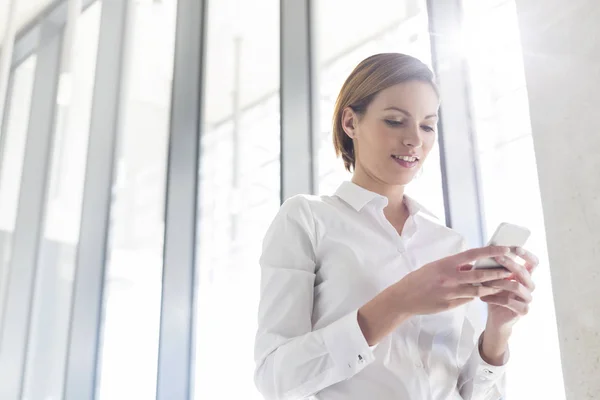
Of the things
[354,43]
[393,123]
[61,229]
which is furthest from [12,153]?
[393,123]

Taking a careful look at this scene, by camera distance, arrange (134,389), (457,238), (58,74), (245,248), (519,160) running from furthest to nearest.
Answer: (58,74) < (134,389) < (245,248) < (519,160) < (457,238)

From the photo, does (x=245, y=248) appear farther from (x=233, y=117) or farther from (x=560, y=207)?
(x=560, y=207)

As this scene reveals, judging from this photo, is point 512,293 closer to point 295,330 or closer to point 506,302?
point 506,302

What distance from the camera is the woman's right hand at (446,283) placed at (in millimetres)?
804

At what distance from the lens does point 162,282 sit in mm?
2117

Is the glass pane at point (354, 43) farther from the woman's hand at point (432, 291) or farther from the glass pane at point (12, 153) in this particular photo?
the glass pane at point (12, 153)

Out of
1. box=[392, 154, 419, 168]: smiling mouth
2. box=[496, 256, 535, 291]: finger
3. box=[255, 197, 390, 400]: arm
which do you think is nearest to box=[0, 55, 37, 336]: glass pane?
box=[255, 197, 390, 400]: arm

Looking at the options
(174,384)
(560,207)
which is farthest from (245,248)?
(560,207)

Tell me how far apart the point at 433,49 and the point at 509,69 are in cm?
20

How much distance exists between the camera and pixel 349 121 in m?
1.16

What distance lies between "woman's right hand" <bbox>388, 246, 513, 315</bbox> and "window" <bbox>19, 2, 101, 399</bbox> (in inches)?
77.7

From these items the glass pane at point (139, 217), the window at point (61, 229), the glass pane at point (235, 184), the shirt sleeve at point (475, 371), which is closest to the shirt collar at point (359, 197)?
the shirt sleeve at point (475, 371)

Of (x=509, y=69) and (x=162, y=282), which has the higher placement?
(x=509, y=69)

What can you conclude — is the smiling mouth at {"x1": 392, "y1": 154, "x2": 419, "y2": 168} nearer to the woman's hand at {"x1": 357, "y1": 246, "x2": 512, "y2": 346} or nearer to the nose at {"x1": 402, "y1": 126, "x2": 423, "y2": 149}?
the nose at {"x1": 402, "y1": 126, "x2": 423, "y2": 149}
